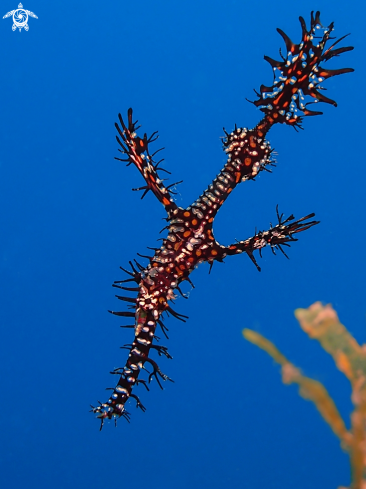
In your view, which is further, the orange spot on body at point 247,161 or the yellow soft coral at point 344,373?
the orange spot on body at point 247,161

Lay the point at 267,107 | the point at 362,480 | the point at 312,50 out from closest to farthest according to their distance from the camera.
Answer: the point at 362,480
the point at 312,50
the point at 267,107

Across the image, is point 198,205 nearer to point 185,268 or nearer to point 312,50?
point 185,268

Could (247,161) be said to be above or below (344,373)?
above

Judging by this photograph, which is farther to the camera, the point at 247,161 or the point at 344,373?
the point at 247,161

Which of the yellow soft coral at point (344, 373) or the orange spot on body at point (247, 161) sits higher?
the orange spot on body at point (247, 161)

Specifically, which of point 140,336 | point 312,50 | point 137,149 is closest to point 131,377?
point 140,336

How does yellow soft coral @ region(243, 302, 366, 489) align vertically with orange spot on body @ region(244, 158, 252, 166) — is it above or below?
below

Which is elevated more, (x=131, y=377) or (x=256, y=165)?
(x=256, y=165)

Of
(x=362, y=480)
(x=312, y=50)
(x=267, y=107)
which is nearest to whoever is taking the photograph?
(x=362, y=480)

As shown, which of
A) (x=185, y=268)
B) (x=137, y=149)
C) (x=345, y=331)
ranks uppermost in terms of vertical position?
(x=137, y=149)

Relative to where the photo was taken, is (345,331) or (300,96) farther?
(300,96)

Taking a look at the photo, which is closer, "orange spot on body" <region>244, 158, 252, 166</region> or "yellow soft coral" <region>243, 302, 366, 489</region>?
"yellow soft coral" <region>243, 302, 366, 489</region>
